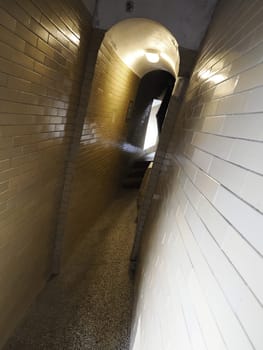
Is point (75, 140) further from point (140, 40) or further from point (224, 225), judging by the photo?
point (224, 225)

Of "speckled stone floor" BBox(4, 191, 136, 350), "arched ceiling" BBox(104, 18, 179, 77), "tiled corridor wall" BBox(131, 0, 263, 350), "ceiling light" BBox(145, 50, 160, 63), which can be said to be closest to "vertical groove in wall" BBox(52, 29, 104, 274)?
"arched ceiling" BBox(104, 18, 179, 77)

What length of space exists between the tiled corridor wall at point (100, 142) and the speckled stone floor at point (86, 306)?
339 millimetres

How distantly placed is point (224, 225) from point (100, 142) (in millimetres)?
2911

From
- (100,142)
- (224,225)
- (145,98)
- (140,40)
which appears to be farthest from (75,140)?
(145,98)

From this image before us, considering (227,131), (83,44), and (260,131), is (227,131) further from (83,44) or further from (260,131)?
(83,44)

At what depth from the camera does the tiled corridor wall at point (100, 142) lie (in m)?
2.81

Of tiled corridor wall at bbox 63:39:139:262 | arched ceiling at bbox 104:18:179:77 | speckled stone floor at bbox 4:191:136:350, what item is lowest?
speckled stone floor at bbox 4:191:136:350

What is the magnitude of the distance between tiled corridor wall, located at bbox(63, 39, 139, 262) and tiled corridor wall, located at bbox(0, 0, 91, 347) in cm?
31

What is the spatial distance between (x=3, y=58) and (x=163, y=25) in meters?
1.73

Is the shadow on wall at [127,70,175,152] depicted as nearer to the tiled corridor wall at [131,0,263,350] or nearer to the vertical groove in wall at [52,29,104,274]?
the vertical groove in wall at [52,29,104,274]

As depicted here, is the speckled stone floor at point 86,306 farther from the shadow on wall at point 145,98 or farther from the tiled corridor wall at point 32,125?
the shadow on wall at point 145,98

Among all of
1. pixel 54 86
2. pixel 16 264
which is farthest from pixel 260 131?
pixel 16 264

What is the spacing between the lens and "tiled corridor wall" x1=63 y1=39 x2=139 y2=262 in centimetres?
281

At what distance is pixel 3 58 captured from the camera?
1280 mm
